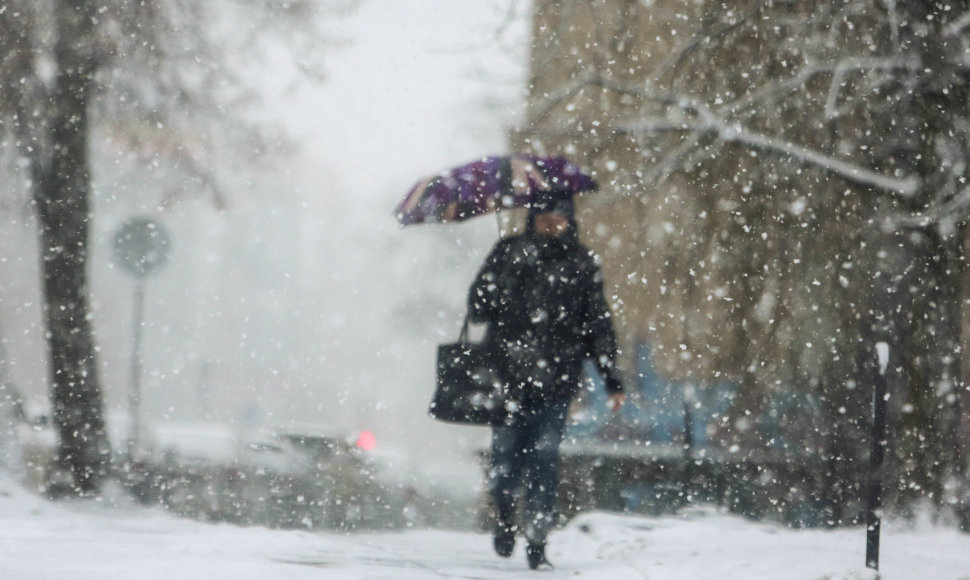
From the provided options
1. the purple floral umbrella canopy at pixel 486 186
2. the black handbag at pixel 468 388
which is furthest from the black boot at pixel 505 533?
the purple floral umbrella canopy at pixel 486 186

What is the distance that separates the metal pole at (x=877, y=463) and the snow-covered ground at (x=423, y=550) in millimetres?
153

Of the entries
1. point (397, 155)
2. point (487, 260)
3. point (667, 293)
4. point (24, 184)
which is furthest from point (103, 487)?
point (397, 155)

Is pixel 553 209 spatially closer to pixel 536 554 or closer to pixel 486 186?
pixel 486 186

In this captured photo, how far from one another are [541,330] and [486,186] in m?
1.03

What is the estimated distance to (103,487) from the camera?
791cm

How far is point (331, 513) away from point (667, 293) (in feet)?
11.1

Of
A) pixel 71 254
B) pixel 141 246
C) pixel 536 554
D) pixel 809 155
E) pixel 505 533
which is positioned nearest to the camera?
pixel 536 554

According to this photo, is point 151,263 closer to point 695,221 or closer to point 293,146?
point 293,146

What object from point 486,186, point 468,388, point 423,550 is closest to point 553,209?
point 486,186

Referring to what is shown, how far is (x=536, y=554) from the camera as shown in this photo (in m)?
5.23

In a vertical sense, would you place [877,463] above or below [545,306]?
below

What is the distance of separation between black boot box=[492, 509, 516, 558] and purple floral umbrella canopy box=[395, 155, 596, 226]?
1.60 meters

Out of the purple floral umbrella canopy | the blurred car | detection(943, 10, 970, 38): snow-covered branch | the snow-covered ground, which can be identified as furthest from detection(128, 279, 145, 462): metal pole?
detection(943, 10, 970, 38): snow-covered branch

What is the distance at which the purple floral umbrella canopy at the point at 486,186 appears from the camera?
19.4 feet
